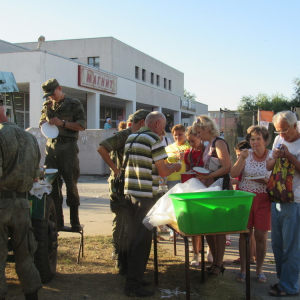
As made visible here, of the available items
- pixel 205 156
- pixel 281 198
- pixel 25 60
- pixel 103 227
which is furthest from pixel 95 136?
pixel 281 198

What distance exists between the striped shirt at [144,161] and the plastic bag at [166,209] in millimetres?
194

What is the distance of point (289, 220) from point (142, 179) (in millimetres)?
1583

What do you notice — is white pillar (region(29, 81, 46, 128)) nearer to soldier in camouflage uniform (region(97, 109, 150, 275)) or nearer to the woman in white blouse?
soldier in camouflage uniform (region(97, 109, 150, 275))

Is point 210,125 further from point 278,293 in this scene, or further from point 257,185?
point 278,293

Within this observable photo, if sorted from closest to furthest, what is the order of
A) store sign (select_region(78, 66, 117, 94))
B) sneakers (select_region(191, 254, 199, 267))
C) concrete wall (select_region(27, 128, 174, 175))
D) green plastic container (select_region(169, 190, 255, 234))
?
green plastic container (select_region(169, 190, 255, 234)) < sneakers (select_region(191, 254, 199, 267)) < concrete wall (select_region(27, 128, 174, 175)) < store sign (select_region(78, 66, 117, 94))

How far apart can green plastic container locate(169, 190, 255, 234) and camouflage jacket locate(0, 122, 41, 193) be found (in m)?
1.36

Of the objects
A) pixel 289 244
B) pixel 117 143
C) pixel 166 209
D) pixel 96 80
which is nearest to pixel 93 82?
pixel 96 80

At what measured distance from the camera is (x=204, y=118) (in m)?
4.85

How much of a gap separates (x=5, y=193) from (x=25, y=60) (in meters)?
16.8

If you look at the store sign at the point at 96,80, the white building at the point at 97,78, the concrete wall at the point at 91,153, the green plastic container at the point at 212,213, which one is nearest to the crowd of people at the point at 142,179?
the green plastic container at the point at 212,213

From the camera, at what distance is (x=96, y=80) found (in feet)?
77.2

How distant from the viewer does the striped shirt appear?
13.3 feet

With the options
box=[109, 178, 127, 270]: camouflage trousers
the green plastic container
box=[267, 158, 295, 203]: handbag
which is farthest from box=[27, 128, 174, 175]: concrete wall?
the green plastic container

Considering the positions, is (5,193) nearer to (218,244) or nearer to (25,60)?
(218,244)
